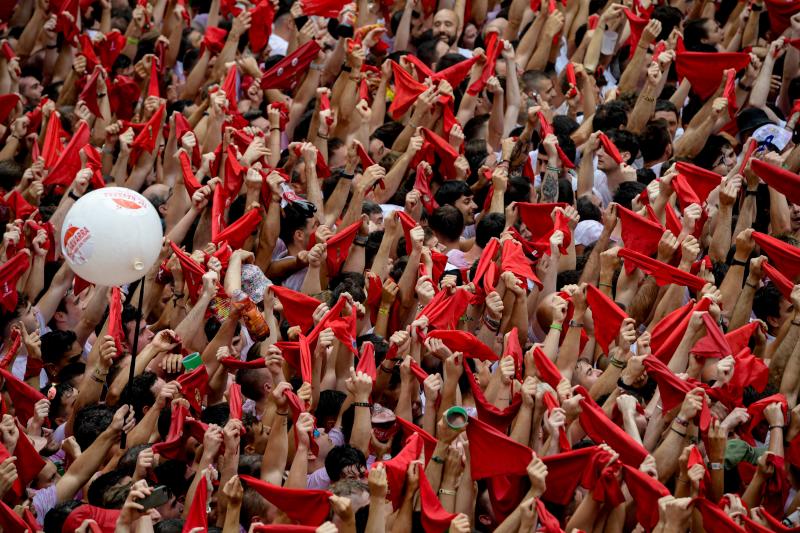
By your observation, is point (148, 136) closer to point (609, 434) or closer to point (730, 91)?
point (730, 91)

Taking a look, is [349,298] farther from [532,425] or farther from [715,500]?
[715,500]

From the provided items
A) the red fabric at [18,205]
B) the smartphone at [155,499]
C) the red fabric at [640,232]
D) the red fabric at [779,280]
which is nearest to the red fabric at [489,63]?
the red fabric at [640,232]

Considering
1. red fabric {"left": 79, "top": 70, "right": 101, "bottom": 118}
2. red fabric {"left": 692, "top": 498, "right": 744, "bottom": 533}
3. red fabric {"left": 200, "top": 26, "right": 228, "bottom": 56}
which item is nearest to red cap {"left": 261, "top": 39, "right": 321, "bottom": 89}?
red fabric {"left": 200, "top": 26, "right": 228, "bottom": 56}

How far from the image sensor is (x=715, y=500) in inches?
249

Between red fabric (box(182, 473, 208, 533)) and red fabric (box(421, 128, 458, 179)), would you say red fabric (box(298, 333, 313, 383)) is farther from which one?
red fabric (box(421, 128, 458, 179))

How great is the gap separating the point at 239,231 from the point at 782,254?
2.91m

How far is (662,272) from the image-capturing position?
24.5 feet

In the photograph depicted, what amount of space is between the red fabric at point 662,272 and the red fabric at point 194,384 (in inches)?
90.1

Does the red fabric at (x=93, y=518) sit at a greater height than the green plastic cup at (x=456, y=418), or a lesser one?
lesser

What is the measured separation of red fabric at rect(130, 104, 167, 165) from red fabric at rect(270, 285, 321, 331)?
1.95 meters

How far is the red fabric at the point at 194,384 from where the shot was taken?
6.94 m

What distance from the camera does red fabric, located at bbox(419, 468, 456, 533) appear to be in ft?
19.6

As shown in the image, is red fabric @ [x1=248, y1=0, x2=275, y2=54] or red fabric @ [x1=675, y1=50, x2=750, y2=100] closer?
red fabric @ [x1=675, y1=50, x2=750, y2=100]

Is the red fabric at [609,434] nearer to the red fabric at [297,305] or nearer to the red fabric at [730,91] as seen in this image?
the red fabric at [297,305]
